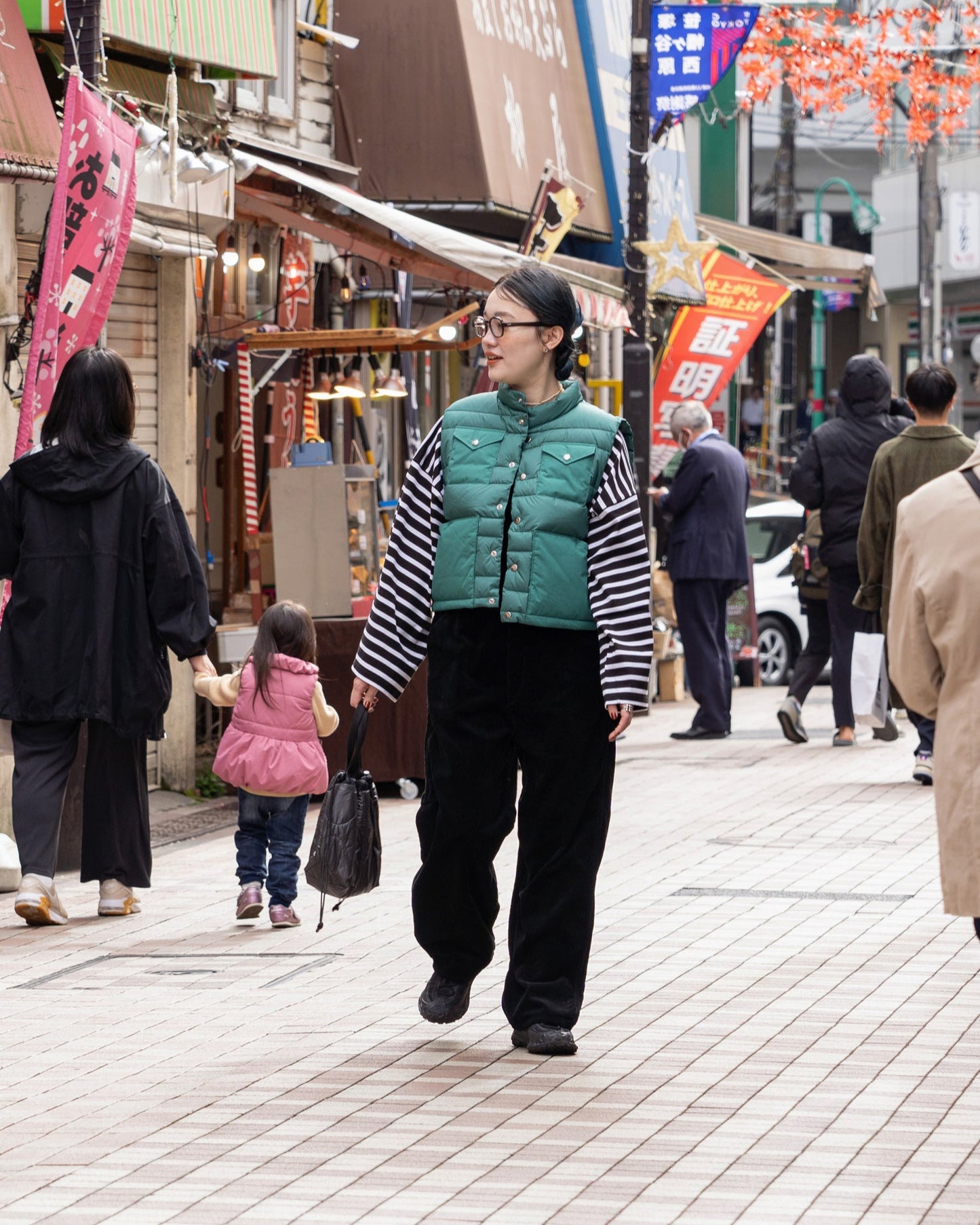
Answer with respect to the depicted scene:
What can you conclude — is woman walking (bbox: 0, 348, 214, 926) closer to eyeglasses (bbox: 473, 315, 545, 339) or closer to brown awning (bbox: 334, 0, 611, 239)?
eyeglasses (bbox: 473, 315, 545, 339)

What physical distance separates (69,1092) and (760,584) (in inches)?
586

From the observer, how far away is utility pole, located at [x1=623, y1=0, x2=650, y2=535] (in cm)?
1570

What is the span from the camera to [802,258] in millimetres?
23953

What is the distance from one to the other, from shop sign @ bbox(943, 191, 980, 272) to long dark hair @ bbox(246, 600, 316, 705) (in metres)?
36.9

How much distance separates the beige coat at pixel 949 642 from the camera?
15.2 ft

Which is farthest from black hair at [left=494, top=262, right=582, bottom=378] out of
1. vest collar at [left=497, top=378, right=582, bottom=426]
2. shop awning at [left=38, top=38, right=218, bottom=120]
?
shop awning at [left=38, top=38, right=218, bottom=120]

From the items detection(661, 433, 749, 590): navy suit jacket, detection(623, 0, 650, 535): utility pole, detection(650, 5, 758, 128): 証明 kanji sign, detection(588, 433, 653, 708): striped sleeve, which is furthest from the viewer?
detection(650, 5, 758, 128): 証明 kanji sign

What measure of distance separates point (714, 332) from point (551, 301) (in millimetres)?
15097

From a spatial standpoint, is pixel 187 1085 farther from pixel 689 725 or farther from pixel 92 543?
pixel 689 725

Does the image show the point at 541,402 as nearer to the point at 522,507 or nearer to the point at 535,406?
the point at 535,406

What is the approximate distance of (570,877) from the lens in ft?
19.7

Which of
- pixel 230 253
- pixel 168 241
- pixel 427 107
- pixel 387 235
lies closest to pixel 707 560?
pixel 387 235

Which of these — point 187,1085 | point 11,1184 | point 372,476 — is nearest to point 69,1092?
point 187,1085

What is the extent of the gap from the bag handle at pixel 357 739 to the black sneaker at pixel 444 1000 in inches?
24.7
